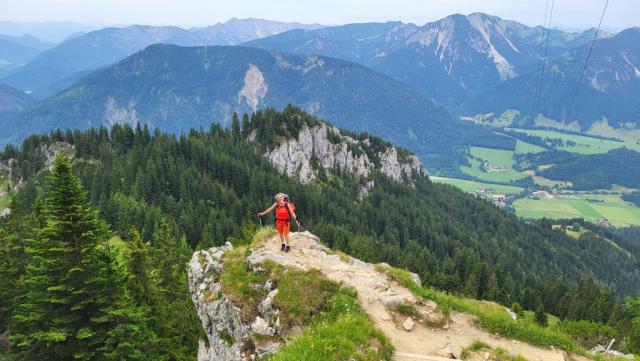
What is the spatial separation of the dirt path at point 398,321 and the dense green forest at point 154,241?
16037mm

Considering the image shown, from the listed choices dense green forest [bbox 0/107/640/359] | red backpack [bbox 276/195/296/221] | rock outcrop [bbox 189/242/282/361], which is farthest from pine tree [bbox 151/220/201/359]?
red backpack [bbox 276/195/296/221]

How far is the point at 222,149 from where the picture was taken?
195250 millimetres

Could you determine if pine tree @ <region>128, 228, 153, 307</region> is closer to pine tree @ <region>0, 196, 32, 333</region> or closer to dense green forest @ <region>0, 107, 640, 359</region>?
dense green forest @ <region>0, 107, 640, 359</region>

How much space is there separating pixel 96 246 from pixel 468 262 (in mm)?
115103

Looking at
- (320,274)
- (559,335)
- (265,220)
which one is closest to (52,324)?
(320,274)

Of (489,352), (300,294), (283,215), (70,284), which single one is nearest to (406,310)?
(489,352)

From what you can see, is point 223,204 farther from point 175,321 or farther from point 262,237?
point 262,237

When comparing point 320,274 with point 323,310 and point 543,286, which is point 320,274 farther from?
point 543,286

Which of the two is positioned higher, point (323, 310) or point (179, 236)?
point (323, 310)

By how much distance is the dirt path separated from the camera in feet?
74.6

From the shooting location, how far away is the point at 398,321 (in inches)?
966

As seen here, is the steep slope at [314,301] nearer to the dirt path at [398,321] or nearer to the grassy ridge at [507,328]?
the dirt path at [398,321]

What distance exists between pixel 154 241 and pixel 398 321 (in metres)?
83.7

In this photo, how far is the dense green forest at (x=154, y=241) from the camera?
3478 centimetres
